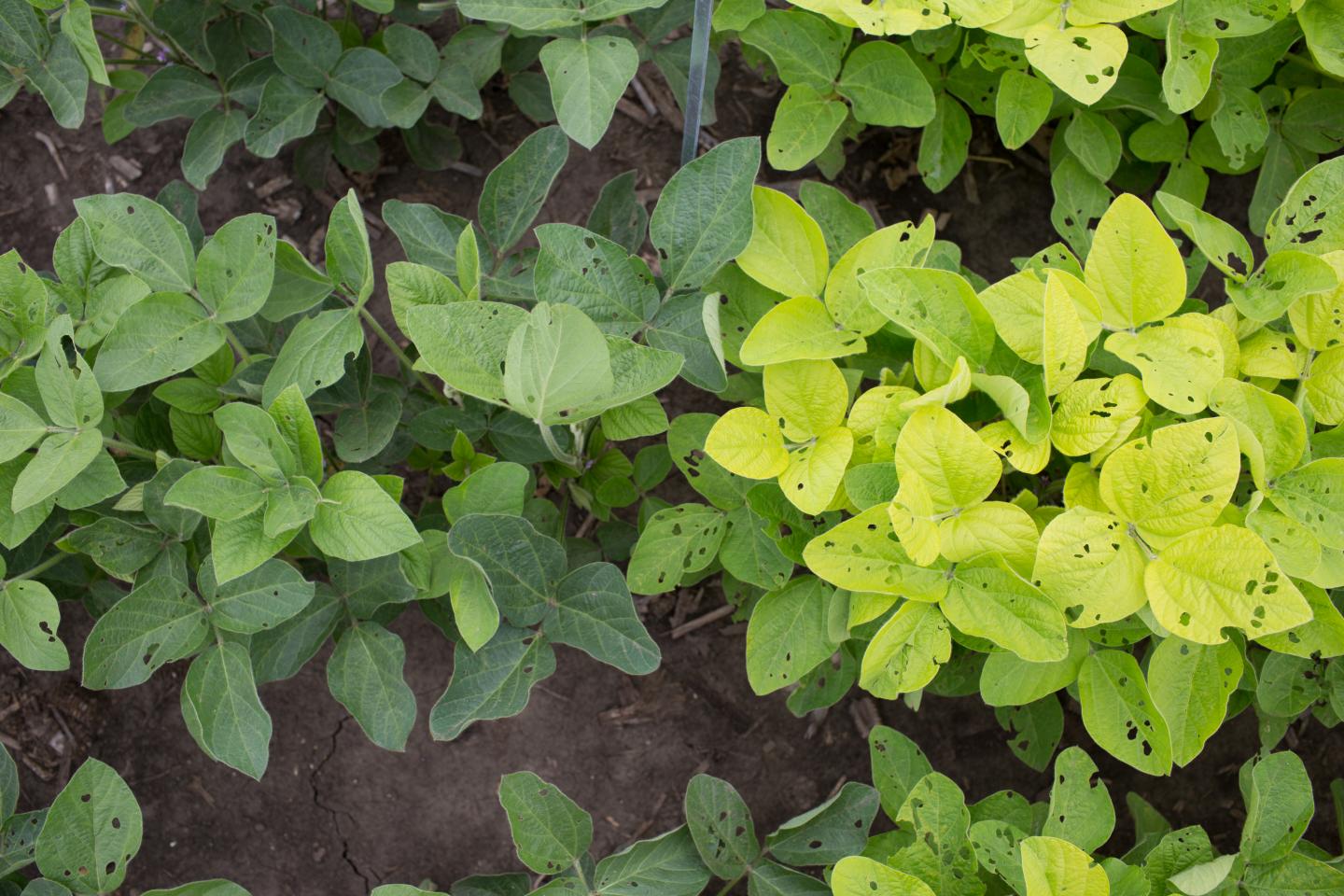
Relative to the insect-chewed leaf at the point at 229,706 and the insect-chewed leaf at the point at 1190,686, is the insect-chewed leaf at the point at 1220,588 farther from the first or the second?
the insect-chewed leaf at the point at 229,706

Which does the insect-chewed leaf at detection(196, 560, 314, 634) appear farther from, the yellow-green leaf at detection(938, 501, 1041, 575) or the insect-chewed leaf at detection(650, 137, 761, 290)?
the yellow-green leaf at detection(938, 501, 1041, 575)

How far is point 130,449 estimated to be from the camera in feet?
5.37

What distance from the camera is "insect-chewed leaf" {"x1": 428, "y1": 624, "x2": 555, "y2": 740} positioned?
4.83ft

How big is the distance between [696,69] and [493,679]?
0.97 metres

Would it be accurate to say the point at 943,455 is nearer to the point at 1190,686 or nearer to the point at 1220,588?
the point at 1220,588

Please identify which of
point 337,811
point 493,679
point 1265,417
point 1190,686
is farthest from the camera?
point 337,811

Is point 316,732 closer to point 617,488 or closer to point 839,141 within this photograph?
point 617,488

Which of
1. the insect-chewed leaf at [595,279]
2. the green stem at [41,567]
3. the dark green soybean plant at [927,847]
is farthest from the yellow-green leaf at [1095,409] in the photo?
the green stem at [41,567]

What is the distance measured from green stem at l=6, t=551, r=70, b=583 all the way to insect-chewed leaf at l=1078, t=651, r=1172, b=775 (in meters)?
1.59

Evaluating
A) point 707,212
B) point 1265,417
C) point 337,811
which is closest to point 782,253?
point 707,212

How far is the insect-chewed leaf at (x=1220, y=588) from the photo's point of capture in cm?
116

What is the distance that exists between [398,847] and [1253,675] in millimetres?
1687

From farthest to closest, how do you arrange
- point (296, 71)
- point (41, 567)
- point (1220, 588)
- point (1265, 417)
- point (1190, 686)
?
1. point (296, 71)
2. point (41, 567)
3. point (1190, 686)
4. point (1265, 417)
5. point (1220, 588)

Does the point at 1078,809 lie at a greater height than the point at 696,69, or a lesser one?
lesser
